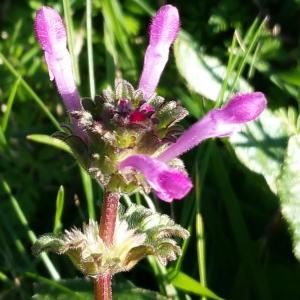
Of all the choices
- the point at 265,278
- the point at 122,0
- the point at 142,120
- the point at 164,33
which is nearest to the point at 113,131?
the point at 142,120

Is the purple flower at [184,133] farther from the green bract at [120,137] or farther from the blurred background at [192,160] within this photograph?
the blurred background at [192,160]

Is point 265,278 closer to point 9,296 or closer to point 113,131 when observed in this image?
point 9,296

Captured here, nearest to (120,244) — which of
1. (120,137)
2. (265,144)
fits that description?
(120,137)

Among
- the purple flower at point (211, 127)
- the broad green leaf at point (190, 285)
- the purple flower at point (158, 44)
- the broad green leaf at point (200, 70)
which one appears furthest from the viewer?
the broad green leaf at point (200, 70)

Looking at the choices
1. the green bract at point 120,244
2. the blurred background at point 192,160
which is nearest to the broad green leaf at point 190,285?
the blurred background at point 192,160

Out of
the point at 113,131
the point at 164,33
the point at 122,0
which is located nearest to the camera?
the point at 113,131

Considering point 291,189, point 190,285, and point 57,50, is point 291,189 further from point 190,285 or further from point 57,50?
point 57,50
